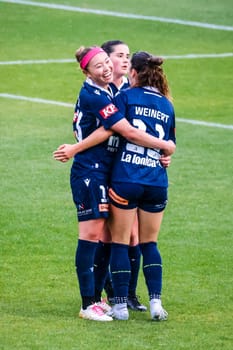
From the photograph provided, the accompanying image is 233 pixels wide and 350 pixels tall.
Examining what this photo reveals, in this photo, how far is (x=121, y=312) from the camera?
8820 millimetres

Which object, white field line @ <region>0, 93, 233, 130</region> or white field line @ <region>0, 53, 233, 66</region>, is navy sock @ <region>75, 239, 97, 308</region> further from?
white field line @ <region>0, 53, 233, 66</region>

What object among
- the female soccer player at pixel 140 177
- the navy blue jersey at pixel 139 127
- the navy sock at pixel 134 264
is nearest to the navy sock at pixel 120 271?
the female soccer player at pixel 140 177

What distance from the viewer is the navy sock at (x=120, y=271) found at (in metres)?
8.82

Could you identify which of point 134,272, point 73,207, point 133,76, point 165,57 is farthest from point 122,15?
point 133,76

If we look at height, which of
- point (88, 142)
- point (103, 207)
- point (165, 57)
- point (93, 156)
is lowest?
point (165, 57)

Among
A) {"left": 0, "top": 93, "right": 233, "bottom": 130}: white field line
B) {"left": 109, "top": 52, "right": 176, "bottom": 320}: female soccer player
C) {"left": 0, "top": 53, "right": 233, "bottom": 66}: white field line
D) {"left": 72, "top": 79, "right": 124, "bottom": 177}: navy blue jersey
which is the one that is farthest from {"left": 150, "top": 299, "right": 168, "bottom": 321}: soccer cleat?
{"left": 0, "top": 53, "right": 233, "bottom": 66}: white field line

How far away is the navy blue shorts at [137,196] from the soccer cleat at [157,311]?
0.65 metres

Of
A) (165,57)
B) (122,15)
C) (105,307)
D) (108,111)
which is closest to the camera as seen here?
(108,111)

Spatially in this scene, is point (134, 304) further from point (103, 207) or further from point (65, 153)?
point (65, 153)

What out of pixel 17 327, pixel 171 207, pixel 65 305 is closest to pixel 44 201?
pixel 171 207

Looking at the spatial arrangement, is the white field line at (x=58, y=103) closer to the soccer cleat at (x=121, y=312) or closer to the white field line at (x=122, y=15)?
the white field line at (x=122, y=15)

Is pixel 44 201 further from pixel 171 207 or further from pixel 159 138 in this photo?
pixel 159 138

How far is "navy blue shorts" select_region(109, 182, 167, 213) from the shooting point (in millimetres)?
8664

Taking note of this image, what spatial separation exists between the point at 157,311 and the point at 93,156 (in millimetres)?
1179
